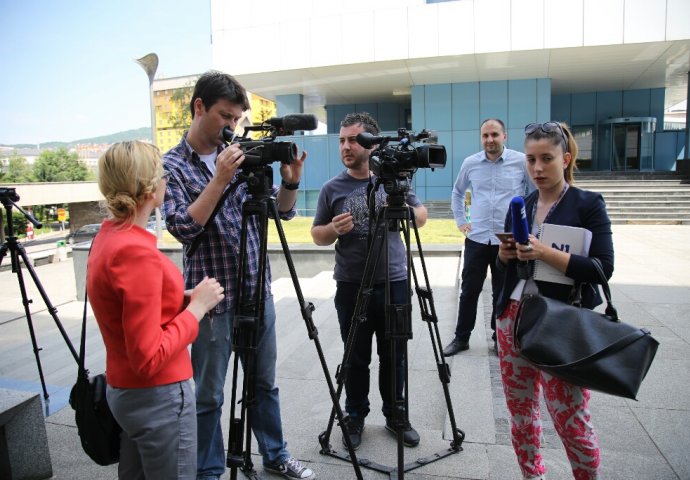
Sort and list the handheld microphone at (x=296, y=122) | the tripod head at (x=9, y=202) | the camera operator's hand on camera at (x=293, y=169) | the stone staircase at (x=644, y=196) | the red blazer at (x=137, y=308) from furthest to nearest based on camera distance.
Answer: the stone staircase at (x=644, y=196), the tripod head at (x=9, y=202), the camera operator's hand on camera at (x=293, y=169), the handheld microphone at (x=296, y=122), the red blazer at (x=137, y=308)

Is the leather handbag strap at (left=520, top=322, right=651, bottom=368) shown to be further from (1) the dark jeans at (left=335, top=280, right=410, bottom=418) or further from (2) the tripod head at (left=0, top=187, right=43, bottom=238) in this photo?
(2) the tripod head at (left=0, top=187, right=43, bottom=238)

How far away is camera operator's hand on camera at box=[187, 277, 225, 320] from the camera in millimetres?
1516

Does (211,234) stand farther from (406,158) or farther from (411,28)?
(411,28)

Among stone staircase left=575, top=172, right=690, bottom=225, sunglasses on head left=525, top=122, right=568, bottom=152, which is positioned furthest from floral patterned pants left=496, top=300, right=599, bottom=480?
stone staircase left=575, top=172, right=690, bottom=225

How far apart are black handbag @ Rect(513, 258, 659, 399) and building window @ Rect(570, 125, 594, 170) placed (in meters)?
21.1

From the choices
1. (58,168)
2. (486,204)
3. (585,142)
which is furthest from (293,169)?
(58,168)

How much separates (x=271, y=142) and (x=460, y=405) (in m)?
2.09

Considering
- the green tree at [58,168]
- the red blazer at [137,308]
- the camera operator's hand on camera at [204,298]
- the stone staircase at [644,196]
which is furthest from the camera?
the green tree at [58,168]

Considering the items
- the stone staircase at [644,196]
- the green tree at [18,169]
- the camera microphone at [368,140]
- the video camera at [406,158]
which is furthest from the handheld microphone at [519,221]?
the green tree at [18,169]

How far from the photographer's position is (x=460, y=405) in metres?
3.07

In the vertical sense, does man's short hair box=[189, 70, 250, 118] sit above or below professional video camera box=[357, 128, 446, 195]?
above

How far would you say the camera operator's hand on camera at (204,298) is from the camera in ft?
4.97

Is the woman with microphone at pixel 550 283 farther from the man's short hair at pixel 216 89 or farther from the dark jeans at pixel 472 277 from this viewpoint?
the dark jeans at pixel 472 277

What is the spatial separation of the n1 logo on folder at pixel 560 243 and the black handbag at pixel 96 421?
158cm
